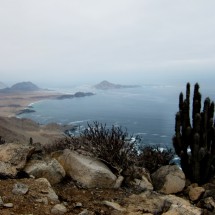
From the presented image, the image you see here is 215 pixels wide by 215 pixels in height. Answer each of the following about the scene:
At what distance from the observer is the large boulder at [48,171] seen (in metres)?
6.56

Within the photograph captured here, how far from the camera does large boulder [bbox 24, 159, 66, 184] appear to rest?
21.5 feet

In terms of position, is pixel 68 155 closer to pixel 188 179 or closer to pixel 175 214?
pixel 175 214

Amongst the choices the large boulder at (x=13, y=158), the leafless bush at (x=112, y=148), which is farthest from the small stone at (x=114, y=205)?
the large boulder at (x=13, y=158)

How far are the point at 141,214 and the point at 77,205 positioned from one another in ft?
3.20

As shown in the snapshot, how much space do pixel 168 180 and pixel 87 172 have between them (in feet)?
5.91

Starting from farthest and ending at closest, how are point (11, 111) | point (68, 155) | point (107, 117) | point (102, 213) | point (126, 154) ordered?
point (11, 111) < point (107, 117) < point (126, 154) < point (68, 155) < point (102, 213)

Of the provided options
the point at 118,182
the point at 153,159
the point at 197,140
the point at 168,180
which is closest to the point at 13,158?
the point at 118,182

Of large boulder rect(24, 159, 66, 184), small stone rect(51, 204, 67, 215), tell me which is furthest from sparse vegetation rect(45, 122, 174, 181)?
small stone rect(51, 204, 67, 215)

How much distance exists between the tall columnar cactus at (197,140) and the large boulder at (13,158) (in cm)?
379

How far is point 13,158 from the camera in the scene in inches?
264

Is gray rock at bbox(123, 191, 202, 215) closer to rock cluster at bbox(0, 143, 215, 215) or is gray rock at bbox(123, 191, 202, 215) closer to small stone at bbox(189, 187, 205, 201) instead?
rock cluster at bbox(0, 143, 215, 215)

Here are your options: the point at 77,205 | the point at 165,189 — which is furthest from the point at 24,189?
the point at 165,189

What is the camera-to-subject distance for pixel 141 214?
5746 mm

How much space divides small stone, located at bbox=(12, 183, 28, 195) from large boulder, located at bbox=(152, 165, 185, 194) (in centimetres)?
289
